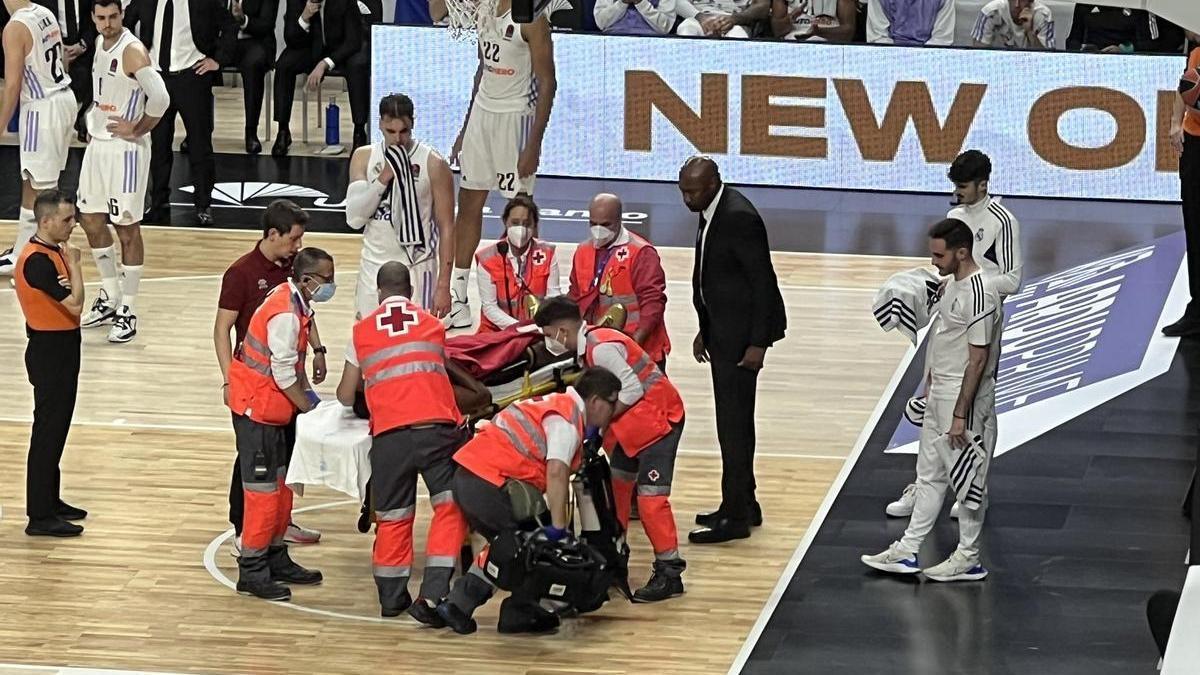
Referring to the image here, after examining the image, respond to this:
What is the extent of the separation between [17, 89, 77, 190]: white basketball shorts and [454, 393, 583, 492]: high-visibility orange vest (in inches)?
264

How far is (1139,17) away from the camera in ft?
61.4

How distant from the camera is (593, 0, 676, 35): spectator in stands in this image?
18891mm

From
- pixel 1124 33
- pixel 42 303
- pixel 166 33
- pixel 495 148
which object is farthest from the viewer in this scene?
pixel 1124 33

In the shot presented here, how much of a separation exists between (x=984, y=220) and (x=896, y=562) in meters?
1.71

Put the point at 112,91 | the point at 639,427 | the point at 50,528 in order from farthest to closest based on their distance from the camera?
the point at 112,91
the point at 50,528
the point at 639,427

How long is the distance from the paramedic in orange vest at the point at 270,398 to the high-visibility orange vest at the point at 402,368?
0.35 m

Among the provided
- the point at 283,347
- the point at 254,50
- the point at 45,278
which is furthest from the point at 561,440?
the point at 254,50

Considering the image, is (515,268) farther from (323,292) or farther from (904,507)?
(904,507)

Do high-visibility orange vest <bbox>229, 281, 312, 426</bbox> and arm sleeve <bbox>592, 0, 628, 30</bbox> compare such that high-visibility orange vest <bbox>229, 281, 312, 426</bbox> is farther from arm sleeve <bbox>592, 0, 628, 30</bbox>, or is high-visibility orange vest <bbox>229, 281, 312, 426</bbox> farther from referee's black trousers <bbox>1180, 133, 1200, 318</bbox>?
arm sleeve <bbox>592, 0, 628, 30</bbox>

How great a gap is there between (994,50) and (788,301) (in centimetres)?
441

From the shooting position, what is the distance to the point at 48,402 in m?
9.47

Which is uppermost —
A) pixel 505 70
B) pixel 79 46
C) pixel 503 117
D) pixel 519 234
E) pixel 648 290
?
pixel 79 46

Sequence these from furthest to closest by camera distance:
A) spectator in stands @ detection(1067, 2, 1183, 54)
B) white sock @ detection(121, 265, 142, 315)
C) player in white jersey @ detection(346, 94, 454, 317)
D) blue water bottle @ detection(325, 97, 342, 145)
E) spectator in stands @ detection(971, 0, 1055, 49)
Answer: blue water bottle @ detection(325, 97, 342, 145), spectator in stands @ detection(971, 0, 1055, 49), spectator in stands @ detection(1067, 2, 1183, 54), white sock @ detection(121, 265, 142, 315), player in white jersey @ detection(346, 94, 454, 317)

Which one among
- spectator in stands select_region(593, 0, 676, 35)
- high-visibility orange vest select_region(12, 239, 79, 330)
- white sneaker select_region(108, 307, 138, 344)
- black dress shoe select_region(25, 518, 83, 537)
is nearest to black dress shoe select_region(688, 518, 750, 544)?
black dress shoe select_region(25, 518, 83, 537)
